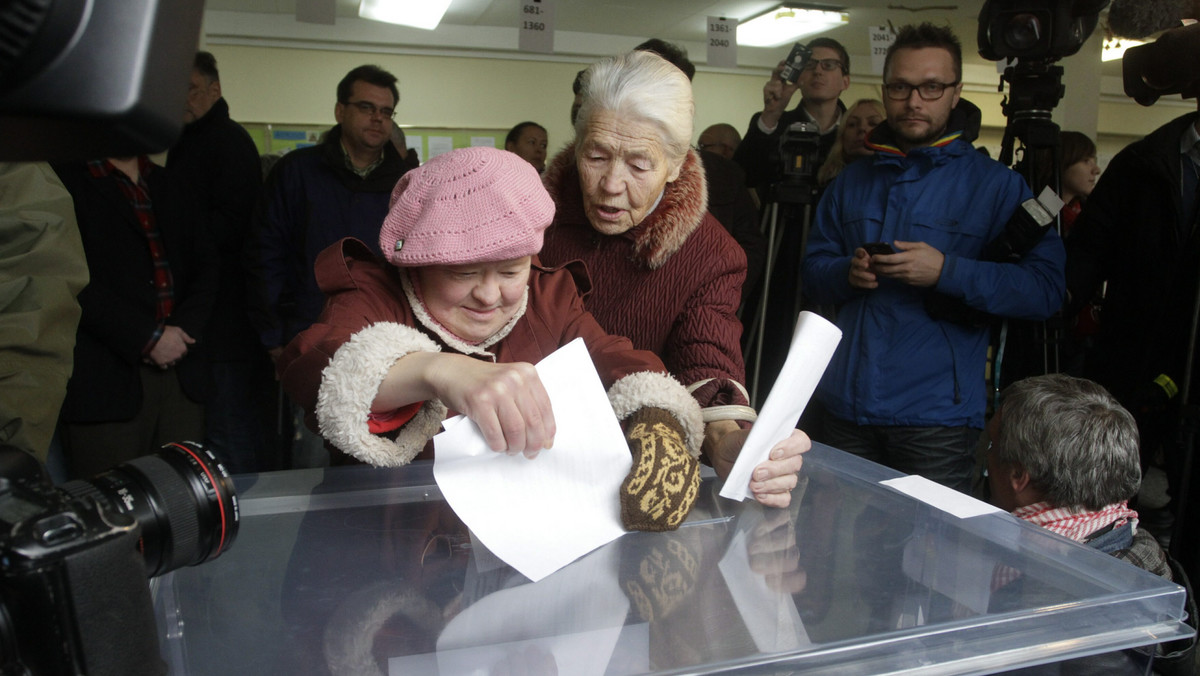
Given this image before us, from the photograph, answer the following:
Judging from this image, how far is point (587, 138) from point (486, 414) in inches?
25.4

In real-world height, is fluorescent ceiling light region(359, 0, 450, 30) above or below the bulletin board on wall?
above

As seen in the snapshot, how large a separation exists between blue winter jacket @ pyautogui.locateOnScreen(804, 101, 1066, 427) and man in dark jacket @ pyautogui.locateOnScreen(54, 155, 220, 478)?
172cm

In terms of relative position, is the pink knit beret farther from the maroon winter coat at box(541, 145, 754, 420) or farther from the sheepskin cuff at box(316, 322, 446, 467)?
the maroon winter coat at box(541, 145, 754, 420)

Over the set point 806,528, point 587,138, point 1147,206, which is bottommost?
point 806,528

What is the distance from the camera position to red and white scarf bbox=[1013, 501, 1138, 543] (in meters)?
1.33

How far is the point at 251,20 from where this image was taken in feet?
22.3

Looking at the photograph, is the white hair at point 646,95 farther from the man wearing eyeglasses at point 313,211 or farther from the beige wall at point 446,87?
the beige wall at point 446,87

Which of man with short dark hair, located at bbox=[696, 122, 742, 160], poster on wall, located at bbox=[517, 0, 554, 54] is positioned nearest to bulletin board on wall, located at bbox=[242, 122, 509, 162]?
man with short dark hair, located at bbox=[696, 122, 742, 160]

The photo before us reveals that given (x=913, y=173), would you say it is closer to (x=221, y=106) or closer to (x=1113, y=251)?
(x=1113, y=251)

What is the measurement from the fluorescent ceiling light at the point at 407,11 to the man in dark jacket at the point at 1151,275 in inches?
209

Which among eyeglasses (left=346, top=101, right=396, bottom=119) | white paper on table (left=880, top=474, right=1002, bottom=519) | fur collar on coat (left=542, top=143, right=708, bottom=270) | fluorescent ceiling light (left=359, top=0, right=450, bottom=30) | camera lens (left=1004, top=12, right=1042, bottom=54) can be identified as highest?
fluorescent ceiling light (left=359, top=0, right=450, bottom=30)

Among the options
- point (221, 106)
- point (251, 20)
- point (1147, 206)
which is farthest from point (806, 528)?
point (251, 20)

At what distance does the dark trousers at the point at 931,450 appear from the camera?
76.7 inches

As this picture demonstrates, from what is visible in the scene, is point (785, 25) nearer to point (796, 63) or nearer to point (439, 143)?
point (439, 143)
